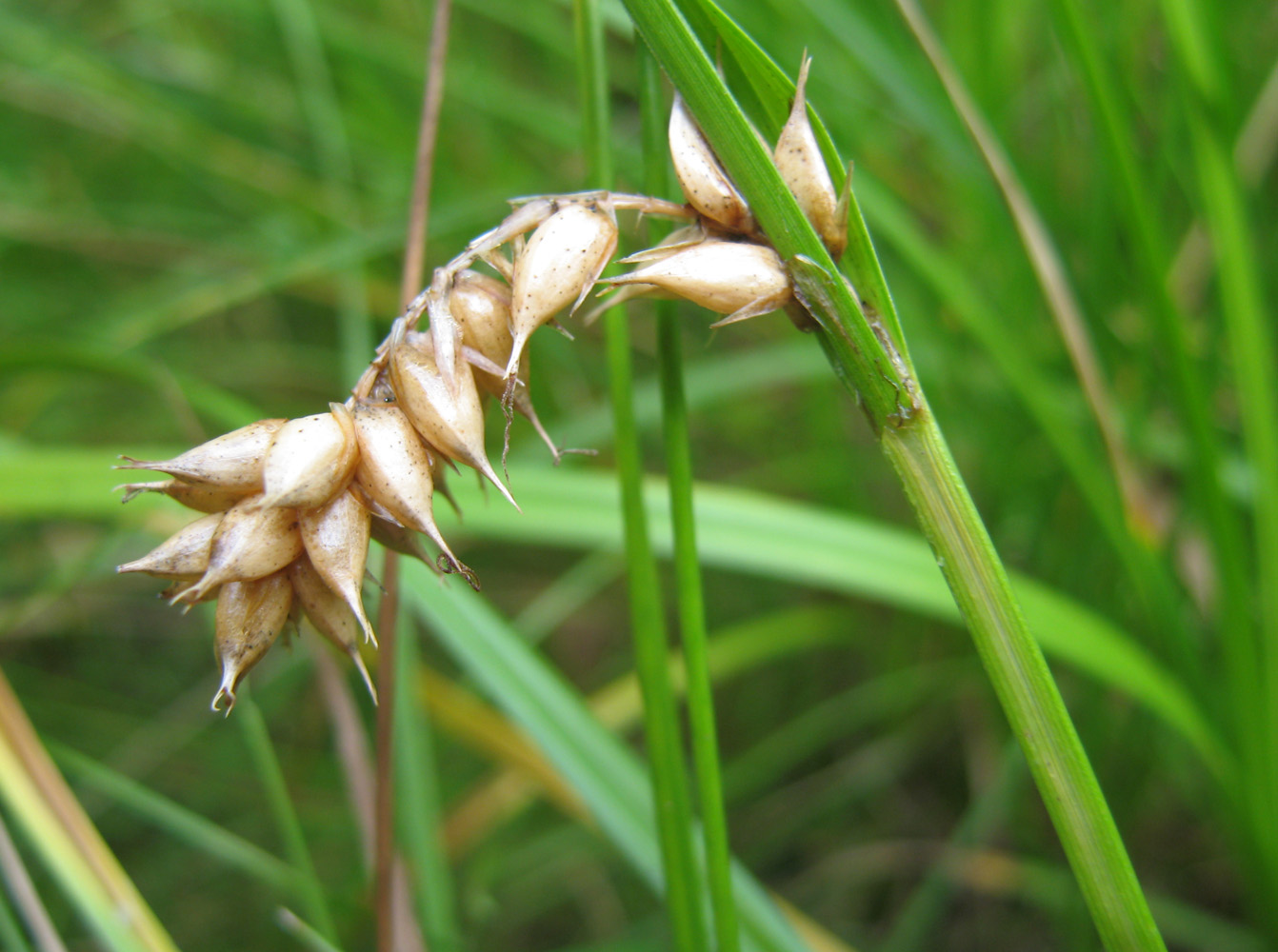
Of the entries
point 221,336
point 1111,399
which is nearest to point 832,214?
point 1111,399

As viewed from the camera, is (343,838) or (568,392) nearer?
(343,838)

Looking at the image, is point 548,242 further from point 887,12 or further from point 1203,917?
point 1203,917

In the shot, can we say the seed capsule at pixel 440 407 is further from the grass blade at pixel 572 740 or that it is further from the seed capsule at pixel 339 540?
the grass blade at pixel 572 740

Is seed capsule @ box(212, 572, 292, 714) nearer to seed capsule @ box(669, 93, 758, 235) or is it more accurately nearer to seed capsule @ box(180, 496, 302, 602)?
seed capsule @ box(180, 496, 302, 602)

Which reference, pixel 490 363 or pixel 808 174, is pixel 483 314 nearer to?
pixel 490 363

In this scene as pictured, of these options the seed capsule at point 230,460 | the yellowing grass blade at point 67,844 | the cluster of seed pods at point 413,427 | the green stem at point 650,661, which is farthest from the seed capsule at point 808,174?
the yellowing grass blade at point 67,844
